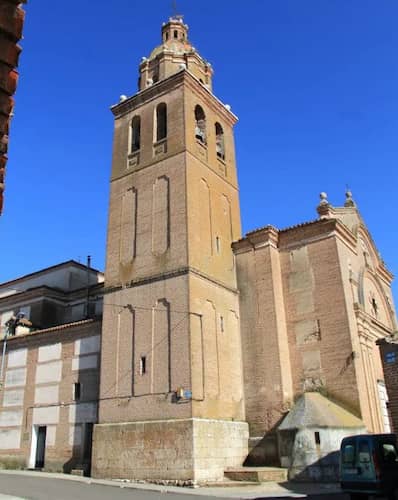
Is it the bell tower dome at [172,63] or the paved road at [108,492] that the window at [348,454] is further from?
the bell tower dome at [172,63]

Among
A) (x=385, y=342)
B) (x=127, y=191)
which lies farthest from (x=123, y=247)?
(x=385, y=342)

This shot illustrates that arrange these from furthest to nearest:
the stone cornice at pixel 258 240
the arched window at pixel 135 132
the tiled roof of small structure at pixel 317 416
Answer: the arched window at pixel 135 132
the stone cornice at pixel 258 240
the tiled roof of small structure at pixel 317 416

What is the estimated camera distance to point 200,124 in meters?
25.2

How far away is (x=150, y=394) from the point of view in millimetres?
18641

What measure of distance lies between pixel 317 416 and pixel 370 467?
6475mm

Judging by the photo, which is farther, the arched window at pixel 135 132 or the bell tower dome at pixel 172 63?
the bell tower dome at pixel 172 63

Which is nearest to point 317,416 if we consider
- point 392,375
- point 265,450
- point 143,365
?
point 265,450

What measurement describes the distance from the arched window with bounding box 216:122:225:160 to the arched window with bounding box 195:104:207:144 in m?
1.50

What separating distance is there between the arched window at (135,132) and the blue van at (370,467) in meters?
18.3

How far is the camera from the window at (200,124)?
2469cm

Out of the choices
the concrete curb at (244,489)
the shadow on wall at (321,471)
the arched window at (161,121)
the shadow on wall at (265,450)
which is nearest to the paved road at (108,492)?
the concrete curb at (244,489)

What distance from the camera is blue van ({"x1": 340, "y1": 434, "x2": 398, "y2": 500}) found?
10.8 meters

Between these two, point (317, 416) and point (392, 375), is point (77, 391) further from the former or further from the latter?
point (392, 375)

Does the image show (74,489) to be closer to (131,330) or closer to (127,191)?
(131,330)
